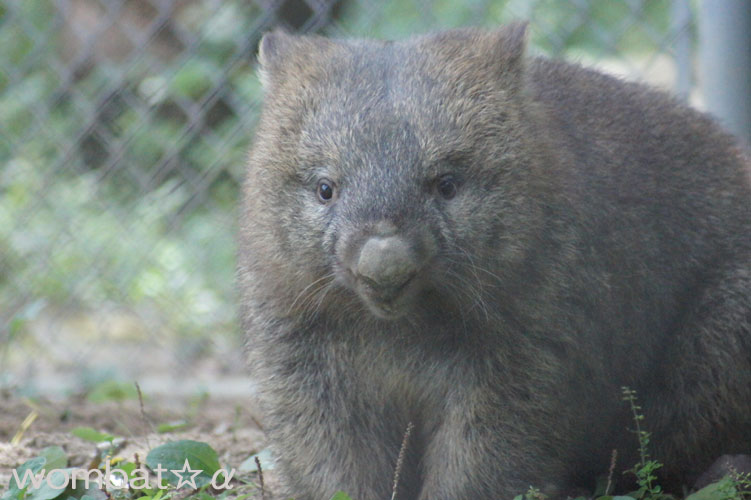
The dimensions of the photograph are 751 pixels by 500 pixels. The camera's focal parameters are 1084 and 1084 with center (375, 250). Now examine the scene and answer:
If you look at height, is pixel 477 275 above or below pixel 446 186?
below

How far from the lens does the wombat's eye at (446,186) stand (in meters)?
3.84

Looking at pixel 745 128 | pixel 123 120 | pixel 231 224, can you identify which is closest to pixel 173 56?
pixel 123 120

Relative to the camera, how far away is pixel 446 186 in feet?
12.7

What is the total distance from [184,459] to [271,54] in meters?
1.70

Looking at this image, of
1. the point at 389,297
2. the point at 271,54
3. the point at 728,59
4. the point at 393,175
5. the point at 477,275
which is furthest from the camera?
the point at 728,59

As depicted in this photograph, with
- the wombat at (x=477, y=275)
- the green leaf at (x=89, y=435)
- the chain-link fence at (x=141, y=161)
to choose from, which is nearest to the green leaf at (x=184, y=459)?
the wombat at (x=477, y=275)

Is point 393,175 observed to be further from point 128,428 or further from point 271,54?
point 128,428

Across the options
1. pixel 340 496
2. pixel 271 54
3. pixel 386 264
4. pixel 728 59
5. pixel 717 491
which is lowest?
pixel 340 496

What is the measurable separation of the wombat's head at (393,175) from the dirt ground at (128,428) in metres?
1.02

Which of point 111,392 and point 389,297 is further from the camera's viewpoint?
point 111,392

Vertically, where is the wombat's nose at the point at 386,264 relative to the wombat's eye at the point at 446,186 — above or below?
below

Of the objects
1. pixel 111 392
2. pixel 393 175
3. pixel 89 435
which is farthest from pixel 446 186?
pixel 111 392

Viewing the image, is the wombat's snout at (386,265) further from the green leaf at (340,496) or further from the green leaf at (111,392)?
the green leaf at (111,392)

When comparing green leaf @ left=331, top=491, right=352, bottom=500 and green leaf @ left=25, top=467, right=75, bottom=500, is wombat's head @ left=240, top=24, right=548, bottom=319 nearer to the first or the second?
green leaf @ left=331, top=491, right=352, bottom=500
